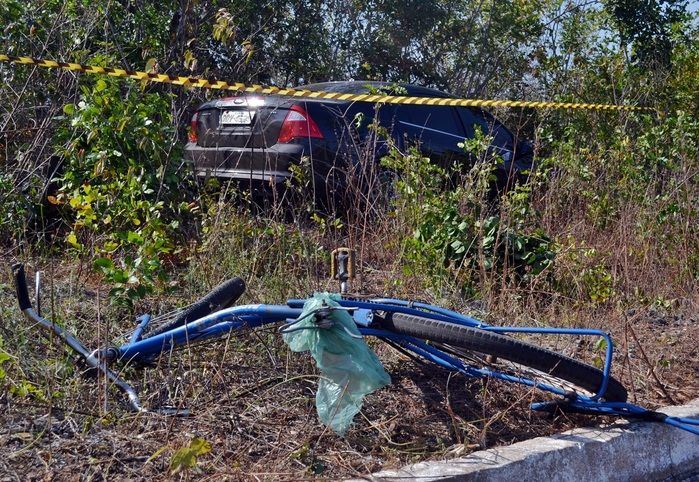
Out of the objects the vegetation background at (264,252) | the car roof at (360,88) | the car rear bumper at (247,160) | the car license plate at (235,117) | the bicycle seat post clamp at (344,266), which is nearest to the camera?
the vegetation background at (264,252)

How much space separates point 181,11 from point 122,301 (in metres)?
3.42

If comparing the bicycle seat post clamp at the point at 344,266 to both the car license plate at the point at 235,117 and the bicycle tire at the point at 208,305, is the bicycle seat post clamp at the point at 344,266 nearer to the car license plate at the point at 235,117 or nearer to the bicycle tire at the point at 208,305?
the bicycle tire at the point at 208,305

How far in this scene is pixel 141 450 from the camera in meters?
3.12

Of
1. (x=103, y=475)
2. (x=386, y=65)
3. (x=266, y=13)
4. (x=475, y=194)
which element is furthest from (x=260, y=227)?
(x=386, y=65)

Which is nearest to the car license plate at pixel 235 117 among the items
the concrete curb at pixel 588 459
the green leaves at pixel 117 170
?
the green leaves at pixel 117 170

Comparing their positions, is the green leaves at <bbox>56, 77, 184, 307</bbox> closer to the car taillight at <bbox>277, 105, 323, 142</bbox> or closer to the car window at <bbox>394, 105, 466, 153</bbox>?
the car taillight at <bbox>277, 105, 323, 142</bbox>

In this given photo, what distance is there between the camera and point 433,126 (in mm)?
8812

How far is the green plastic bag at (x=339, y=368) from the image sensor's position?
127 inches

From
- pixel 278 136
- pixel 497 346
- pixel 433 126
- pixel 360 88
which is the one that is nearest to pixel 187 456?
pixel 497 346

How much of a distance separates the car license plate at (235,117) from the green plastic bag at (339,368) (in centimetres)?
413

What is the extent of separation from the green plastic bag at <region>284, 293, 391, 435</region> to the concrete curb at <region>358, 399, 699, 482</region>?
267 millimetres

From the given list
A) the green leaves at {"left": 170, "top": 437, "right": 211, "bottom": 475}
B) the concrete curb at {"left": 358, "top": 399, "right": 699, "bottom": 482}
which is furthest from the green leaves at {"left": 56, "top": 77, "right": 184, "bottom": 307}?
the concrete curb at {"left": 358, "top": 399, "right": 699, "bottom": 482}

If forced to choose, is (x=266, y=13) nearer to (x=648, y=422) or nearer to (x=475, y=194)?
(x=475, y=194)

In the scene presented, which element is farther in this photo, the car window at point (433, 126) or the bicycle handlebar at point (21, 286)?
the car window at point (433, 126)
